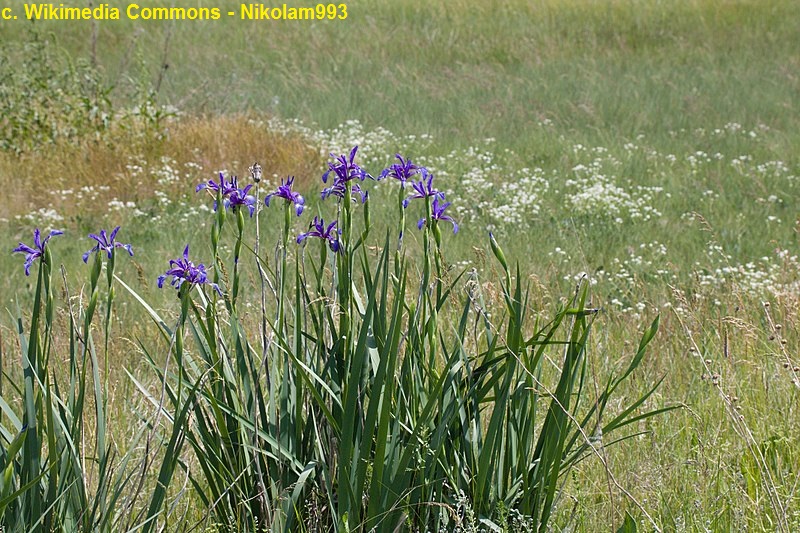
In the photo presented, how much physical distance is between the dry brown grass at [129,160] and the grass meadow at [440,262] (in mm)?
29

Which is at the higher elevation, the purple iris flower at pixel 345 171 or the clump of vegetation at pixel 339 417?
the purple iris flower at pixel 345 171

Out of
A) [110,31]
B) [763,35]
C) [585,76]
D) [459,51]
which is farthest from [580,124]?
[110,31]

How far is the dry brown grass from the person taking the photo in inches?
265

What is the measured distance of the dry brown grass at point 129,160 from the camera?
672 cm

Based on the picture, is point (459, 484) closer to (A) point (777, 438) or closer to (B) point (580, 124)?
(A) point (777, 438)

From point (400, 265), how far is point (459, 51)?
40.9 ft

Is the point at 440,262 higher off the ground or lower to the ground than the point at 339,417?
higher

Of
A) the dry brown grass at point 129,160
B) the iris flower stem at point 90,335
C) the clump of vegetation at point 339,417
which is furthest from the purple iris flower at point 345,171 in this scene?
the dry brown grass at point 129,160

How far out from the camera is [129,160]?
717cm

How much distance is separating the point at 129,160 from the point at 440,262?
5.66 metres

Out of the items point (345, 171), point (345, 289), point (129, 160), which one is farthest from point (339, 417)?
point (129, 160)

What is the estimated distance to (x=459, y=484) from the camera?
6.61ft

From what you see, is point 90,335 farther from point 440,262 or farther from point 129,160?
point 129,160

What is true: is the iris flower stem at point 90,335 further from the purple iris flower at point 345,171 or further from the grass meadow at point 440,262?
the purple iris flower at point 345,171
